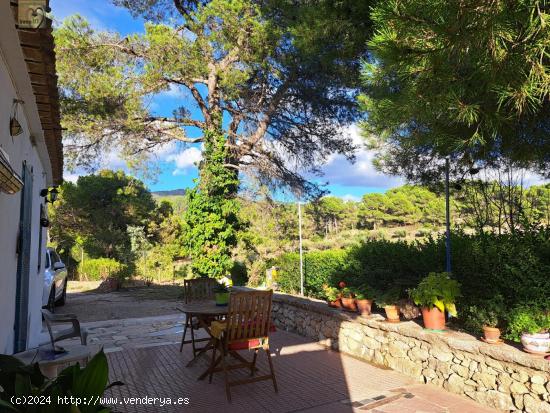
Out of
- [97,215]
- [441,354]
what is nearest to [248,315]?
[441,354]

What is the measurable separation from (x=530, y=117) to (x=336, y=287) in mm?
3840

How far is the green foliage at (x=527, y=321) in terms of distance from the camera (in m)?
3.43

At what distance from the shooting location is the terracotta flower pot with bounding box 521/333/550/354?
3.15 meters

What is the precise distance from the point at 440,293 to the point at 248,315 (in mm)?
2016

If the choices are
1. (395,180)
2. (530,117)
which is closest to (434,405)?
(530,117)

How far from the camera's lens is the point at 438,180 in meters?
6.36

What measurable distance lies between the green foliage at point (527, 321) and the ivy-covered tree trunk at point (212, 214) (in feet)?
23.8

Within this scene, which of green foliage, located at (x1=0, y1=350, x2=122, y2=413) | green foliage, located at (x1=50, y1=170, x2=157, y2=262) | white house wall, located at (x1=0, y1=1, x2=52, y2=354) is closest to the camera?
green foliage, located at (x1=0, y1=350, x2=122, y2=413)

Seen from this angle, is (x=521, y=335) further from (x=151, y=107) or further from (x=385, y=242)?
(x=151, y=107)

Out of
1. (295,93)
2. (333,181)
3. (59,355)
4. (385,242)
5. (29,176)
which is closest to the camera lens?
(59,355)

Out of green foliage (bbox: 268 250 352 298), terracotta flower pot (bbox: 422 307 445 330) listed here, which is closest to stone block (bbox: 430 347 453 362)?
terracotta flower pot (bbox: 422 307 445 330)

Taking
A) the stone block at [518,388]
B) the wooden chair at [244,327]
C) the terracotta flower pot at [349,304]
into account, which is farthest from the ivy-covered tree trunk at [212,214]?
the stone block at [518,388]

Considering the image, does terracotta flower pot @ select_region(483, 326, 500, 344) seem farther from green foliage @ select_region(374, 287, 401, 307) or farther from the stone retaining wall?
green foliage @ select_region(374, 287, 401, 307)

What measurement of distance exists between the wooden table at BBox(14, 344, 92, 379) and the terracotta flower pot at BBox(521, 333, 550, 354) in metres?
3.69
